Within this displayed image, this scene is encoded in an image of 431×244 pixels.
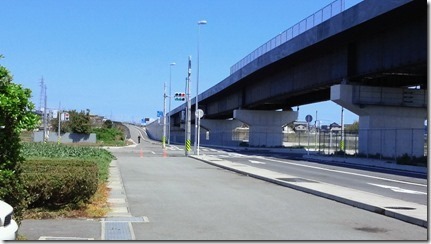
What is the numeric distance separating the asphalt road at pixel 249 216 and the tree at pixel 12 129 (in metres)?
2.24

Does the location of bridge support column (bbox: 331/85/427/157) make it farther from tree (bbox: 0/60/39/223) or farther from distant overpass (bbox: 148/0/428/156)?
tree (bbox: 0/60/39/223)

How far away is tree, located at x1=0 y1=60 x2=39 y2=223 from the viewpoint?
7258 mm

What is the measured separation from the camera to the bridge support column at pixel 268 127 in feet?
232

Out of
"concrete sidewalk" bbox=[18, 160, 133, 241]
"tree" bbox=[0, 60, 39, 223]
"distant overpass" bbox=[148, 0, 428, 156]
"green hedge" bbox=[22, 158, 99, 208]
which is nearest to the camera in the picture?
"tree" bbox=[0, 60, 39, 223]

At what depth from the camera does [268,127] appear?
7169 cm

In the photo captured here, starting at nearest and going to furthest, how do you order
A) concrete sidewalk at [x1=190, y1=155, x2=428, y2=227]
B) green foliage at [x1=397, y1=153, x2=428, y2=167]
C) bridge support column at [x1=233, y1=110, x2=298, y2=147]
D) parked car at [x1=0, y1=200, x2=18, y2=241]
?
parked car at [x1=0, y1=200, x2=18, y2=241]
concrete sidewalk at [x1=190, y1=155, x2=428, y2=227]
green foliage at [x1=397, y1=153, x2=428, y2=167]
bridge support column at [x1=233, y1=110, x2=298, y2=147]

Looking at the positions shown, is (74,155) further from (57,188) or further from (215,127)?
(215,127)

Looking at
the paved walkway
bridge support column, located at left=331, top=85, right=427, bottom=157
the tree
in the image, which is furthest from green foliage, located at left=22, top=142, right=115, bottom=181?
bridge support column, located at left=331, top=85, right=427, bottom=157

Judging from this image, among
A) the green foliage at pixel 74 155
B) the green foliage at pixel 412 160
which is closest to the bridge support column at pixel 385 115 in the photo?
the green foliage at pixel 412 160

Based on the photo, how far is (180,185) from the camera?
61.2ft

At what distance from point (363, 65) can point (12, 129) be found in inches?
1165

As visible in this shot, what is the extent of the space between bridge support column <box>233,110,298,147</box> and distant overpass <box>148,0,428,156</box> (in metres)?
12.8

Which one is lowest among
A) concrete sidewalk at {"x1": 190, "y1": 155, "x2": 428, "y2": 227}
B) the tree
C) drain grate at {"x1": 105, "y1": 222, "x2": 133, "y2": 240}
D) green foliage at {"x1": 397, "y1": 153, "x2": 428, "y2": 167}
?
drain grate at {"x1": 105, "y1": 222, "x2": 133, "y2": 240}

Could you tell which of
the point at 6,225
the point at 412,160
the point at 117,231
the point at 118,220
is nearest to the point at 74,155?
the point at 118,220
